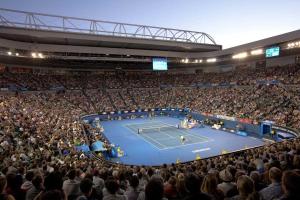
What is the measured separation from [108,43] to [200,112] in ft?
75.4

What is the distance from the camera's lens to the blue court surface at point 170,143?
23.4m

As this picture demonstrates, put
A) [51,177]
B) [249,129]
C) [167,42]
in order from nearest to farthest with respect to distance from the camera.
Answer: [51,177]
[249,129]
[167,42]

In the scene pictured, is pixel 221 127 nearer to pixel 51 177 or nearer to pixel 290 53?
pixel 290 53

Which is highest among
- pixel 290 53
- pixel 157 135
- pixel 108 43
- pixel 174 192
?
pixel 108 43

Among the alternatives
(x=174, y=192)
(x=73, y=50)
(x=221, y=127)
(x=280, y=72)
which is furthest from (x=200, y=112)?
(x=174, y=192)

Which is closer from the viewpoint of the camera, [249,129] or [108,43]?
[249,129]

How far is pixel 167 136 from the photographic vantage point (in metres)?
32.6

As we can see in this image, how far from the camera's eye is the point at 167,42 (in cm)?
4834

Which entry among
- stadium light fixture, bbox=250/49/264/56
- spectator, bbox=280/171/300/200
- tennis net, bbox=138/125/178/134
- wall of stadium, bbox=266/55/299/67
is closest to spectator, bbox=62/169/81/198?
spectator, bbox=280/171/300/200

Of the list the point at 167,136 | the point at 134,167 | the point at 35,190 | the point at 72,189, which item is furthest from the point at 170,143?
the point at 35,190

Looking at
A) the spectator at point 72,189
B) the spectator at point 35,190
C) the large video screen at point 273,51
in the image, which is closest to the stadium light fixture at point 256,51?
the large video screen at point 273,51

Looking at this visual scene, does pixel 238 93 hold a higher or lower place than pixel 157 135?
higher

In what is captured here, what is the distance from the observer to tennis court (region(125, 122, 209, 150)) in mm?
28498

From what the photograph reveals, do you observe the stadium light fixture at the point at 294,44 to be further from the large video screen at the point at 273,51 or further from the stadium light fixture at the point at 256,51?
the stadium light fixture at the point at 256,51
